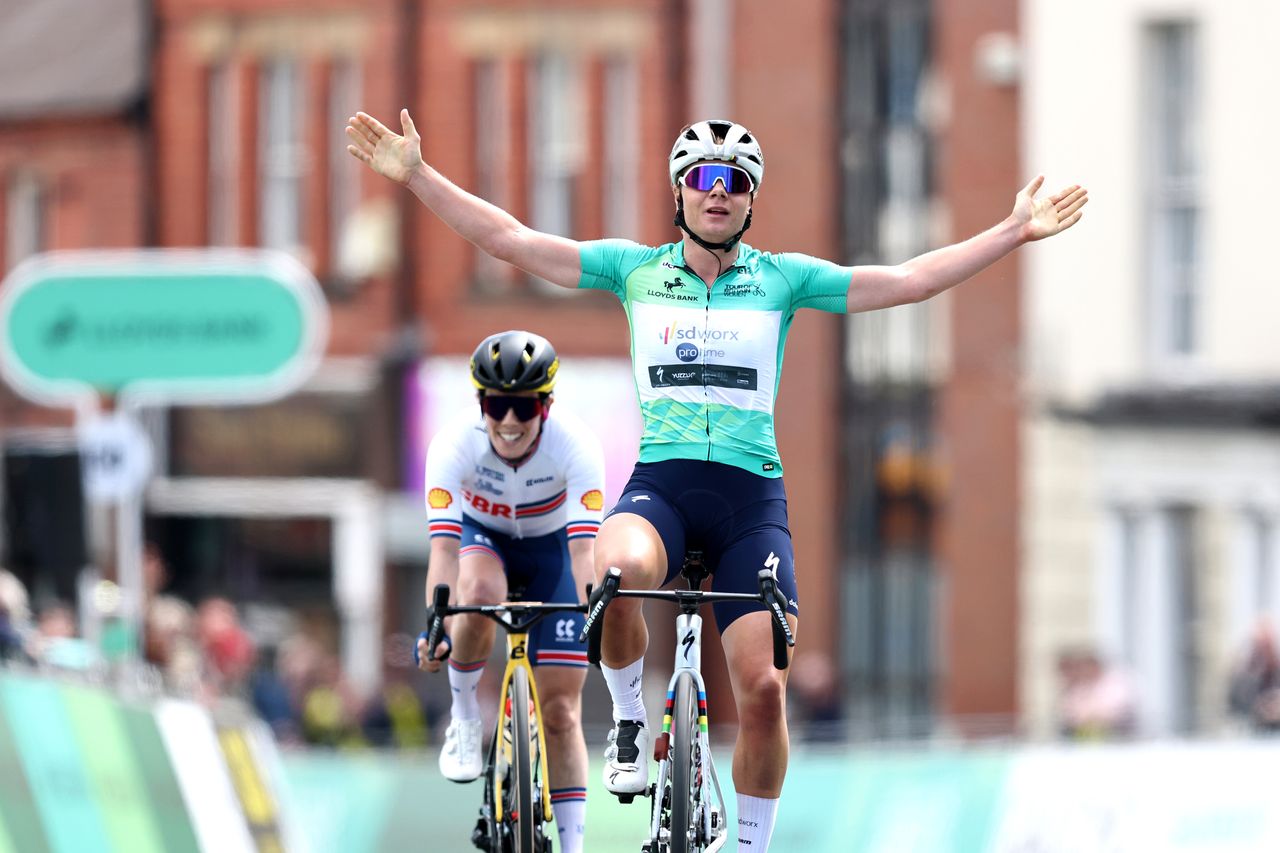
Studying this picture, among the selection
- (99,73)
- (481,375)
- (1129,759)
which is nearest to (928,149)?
(99,73)

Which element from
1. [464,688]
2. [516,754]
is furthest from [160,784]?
[516,754]

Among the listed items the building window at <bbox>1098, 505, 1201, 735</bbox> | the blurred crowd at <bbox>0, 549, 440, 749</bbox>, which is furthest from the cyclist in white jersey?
the building window at <bbox>1098, 505, 1201, 735</bbox>

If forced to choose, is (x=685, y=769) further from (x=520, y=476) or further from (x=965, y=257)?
(x=965, y=257)

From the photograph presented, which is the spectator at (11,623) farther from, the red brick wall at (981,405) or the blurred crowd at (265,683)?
the red brick wall at (981,405)

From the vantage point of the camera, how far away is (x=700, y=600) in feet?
27.6

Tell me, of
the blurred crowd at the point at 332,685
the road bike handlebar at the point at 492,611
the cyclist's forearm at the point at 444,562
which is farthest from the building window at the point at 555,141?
the road bike handlebar at the point at 492,611

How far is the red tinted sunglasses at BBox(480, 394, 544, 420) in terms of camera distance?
30.0 feet

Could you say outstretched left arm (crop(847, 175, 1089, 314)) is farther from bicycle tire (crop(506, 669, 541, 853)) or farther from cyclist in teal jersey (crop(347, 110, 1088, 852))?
bicycle tire (crop(506, 669, 541, 853))

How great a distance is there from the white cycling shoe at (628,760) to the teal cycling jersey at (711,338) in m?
0.91

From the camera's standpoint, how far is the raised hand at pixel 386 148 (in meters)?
8.63

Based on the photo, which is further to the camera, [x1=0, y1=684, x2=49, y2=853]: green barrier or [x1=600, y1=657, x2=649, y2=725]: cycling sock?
[x1=0, y1=684, x2=49, y2=853]: green barrier

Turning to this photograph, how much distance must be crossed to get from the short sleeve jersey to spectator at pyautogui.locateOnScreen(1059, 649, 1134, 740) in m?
10.0

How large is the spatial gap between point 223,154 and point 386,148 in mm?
24306

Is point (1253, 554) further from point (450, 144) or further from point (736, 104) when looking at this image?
point (450, 144)
